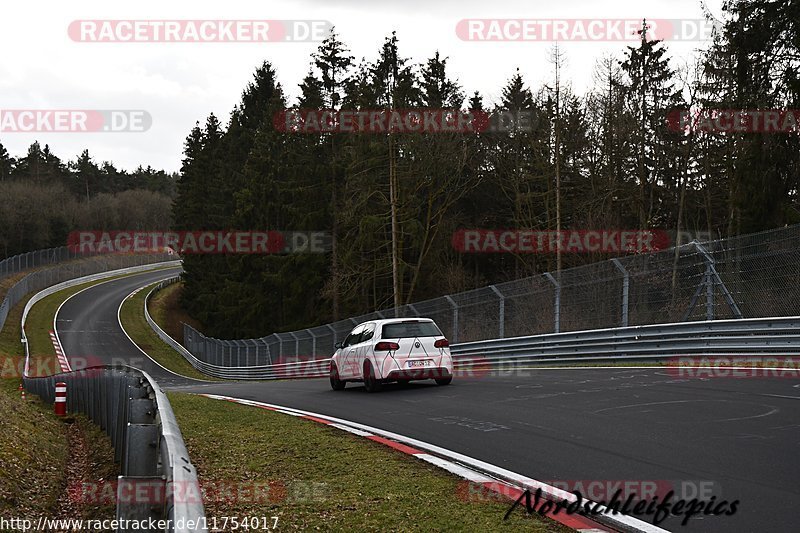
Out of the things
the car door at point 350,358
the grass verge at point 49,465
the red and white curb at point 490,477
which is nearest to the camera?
the red and white curb at point 490,477

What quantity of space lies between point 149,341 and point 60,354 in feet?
38.8

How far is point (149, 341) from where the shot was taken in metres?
66.4

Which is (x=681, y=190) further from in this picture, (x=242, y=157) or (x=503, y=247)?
(x=242, y=157)

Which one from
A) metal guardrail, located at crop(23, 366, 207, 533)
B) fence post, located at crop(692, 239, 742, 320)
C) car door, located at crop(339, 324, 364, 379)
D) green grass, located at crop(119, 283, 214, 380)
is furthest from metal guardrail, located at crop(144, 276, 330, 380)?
metal guardrail, located at crop(23, 366, 207, 533)

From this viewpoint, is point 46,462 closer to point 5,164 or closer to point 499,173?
point 499,173

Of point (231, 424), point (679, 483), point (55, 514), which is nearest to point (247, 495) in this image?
point (55, 514)

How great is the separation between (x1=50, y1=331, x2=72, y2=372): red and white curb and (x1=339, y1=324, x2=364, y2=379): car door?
111 ft

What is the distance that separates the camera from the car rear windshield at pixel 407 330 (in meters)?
16.5

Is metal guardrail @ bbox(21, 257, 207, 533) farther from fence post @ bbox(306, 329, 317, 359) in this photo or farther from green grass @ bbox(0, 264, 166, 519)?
fence post @ bbox(306, 329, 317, 359)

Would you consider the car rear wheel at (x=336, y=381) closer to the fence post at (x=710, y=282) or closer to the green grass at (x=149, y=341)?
the fence post at (x=710, y=282)

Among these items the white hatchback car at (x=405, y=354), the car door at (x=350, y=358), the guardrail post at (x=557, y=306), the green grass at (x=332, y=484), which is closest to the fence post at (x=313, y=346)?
the guardrail post at (x=557, y=306)

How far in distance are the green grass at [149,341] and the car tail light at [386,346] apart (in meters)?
38.6

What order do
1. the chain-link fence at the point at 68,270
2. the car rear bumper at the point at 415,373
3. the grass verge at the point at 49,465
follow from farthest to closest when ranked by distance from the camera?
the chain-link fence at the point at 68,270 < the car rear bumper at the point at 415,373 < the grass verge at the point at 49,465

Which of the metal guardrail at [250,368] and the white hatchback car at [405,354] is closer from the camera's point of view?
the white hatchback car at [405,354]
